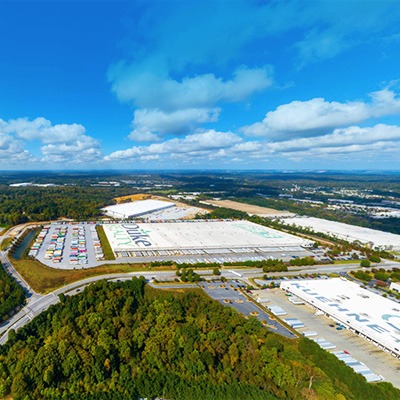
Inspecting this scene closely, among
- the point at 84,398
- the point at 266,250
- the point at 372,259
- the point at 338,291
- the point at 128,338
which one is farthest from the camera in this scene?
the point at 266,250

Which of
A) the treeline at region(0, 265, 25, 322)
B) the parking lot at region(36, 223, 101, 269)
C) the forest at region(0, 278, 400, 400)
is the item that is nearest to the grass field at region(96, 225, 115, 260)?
the parking lot at region(36, 223, 101, 269)

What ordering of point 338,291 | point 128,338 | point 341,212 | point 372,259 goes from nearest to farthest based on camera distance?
point 128,338, point 338,291, point 372,259, point 341,212

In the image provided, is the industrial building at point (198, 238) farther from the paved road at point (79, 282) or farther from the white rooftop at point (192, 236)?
the paved road at point (79, 282)

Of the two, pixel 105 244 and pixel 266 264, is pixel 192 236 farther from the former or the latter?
pixel 266 264

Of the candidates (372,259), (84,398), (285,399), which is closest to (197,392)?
(285,399)

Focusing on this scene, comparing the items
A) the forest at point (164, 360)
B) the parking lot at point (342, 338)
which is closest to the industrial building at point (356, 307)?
the parking lot at point (342, 338)

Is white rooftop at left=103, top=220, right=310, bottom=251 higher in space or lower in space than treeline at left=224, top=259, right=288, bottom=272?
higher

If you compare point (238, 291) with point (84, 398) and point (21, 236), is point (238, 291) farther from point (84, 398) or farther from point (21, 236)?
point (21, 236)

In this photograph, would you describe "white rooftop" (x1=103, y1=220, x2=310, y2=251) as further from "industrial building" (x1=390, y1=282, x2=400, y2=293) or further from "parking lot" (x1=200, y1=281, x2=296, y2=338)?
"industrial building" (x1=390, y1=282, x2=400, y2=293)
